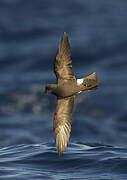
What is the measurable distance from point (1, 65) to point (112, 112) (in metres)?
4.12

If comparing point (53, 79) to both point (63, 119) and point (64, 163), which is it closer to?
point (64, 163)

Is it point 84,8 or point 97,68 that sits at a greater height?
point 84,8

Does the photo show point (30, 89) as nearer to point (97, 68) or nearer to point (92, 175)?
point (97, 68)

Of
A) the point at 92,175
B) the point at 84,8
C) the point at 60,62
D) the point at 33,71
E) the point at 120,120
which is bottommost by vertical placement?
the point at 92,175

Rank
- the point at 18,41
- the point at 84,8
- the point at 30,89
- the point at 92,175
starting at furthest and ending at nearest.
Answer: the point at 84,8 < the point at 18,41 < the point at 30,89 < the point at 92,175

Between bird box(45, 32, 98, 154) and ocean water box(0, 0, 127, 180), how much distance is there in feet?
8.89

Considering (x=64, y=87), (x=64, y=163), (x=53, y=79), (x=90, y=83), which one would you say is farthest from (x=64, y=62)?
(x=53, y=79)

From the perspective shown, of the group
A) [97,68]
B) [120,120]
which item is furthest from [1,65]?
[120,120]

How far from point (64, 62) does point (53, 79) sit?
40.6ft

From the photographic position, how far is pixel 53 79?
2600 cm

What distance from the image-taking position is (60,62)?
13633 millimetres

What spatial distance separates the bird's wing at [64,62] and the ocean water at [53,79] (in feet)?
10.4

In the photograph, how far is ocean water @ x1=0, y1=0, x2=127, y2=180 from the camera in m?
17.8

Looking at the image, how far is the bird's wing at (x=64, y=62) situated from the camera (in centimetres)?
1357
